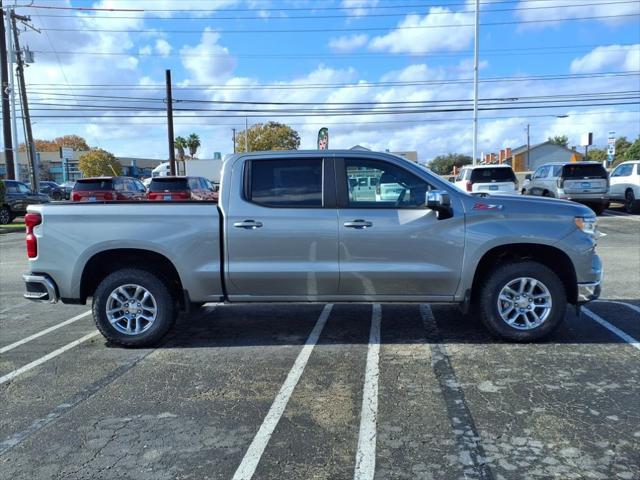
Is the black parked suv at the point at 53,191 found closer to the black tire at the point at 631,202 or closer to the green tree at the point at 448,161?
the black tire at the point at 631,202

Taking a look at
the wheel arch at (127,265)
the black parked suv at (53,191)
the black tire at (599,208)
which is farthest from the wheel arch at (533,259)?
the black parked suv at (53,191)

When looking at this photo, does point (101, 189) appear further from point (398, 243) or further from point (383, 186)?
point (398, 243)

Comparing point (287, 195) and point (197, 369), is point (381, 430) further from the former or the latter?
point (287, 195)

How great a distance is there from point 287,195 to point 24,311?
14.2 ft

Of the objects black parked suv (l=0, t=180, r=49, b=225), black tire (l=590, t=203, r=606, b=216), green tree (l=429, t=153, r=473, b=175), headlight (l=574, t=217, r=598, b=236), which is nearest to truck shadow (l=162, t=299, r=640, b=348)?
headlight (l=574, t=217, r=598, b=236)

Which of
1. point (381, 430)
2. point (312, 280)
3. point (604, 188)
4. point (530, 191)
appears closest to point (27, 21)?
point (530, 191)

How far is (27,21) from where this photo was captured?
101 ft

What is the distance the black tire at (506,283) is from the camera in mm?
5363

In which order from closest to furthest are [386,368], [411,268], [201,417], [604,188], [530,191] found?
[201,417] → [386,368] → [411,268] → [604,188] → [530,191]

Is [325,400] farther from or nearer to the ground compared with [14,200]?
nearer to the ground

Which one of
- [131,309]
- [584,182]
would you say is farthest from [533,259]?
[584,182]

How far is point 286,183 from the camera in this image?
549 cm

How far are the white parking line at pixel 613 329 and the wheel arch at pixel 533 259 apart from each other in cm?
70

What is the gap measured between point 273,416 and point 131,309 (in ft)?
7.61
